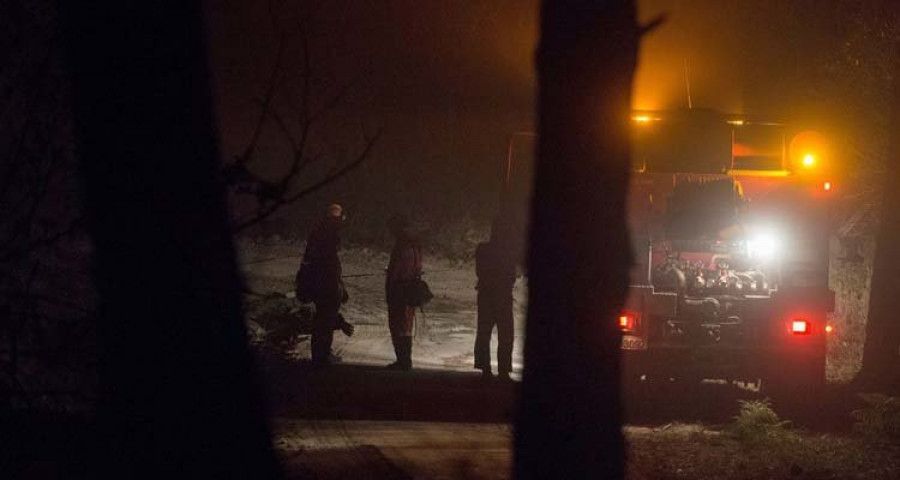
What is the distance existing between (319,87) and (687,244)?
16.2 feet

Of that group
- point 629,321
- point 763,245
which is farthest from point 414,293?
point 763,245

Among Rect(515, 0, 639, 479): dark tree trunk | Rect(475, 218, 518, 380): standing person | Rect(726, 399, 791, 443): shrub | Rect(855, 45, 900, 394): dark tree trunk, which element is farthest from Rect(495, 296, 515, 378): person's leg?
Rect(515, 0, 639, 479): dark tree trunk

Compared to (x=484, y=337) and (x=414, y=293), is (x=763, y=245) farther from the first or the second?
(x=414, y=293)

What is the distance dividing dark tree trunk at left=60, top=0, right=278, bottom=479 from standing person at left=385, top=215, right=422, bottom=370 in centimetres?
648

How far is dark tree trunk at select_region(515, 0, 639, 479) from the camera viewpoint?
4.78 metres

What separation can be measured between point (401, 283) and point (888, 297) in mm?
5029

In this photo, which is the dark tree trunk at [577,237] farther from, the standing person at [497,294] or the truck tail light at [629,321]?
the standing person at [497,294]

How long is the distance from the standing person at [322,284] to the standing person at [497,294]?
59.9 inches

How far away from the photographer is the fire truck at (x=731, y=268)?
9.98 meters

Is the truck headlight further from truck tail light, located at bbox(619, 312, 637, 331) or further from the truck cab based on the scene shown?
truck tail light, located at bbox(619, 312, 637, 331)

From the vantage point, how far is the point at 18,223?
5043 millimetres

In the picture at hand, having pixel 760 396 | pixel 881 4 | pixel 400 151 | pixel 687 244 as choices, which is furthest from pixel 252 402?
pixel 400 151

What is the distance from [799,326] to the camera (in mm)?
9992

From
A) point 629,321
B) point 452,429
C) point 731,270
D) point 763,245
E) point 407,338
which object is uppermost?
point 763,245
